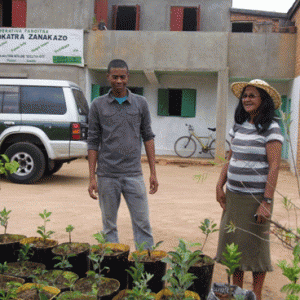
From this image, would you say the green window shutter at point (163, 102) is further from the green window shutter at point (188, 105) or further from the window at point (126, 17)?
the window at point (126, 17)

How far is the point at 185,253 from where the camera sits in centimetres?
217

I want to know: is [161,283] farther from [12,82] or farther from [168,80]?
[168,80]

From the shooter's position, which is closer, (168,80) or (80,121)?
(80,121)

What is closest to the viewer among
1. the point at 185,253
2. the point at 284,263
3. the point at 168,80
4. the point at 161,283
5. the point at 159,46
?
the point at 284,263

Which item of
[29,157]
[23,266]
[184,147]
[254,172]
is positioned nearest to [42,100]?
[29,157]

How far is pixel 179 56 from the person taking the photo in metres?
13.9

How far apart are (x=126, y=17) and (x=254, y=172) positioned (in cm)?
1430

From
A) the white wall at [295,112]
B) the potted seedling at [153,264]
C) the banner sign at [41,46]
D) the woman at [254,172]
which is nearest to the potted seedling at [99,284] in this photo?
the potted seedling at [153,264]

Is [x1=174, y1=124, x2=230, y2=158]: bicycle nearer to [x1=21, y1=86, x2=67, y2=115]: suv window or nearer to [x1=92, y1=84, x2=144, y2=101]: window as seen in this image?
[x1=92, y1=84, x2=144, y2=101]: window

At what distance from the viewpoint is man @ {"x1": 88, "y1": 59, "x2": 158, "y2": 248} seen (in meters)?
3.26

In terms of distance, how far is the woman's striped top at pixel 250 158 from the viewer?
2.81 m

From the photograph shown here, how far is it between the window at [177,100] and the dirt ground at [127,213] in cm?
530

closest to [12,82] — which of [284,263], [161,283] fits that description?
[161,283]

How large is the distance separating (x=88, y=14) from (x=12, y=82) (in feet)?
20.5
